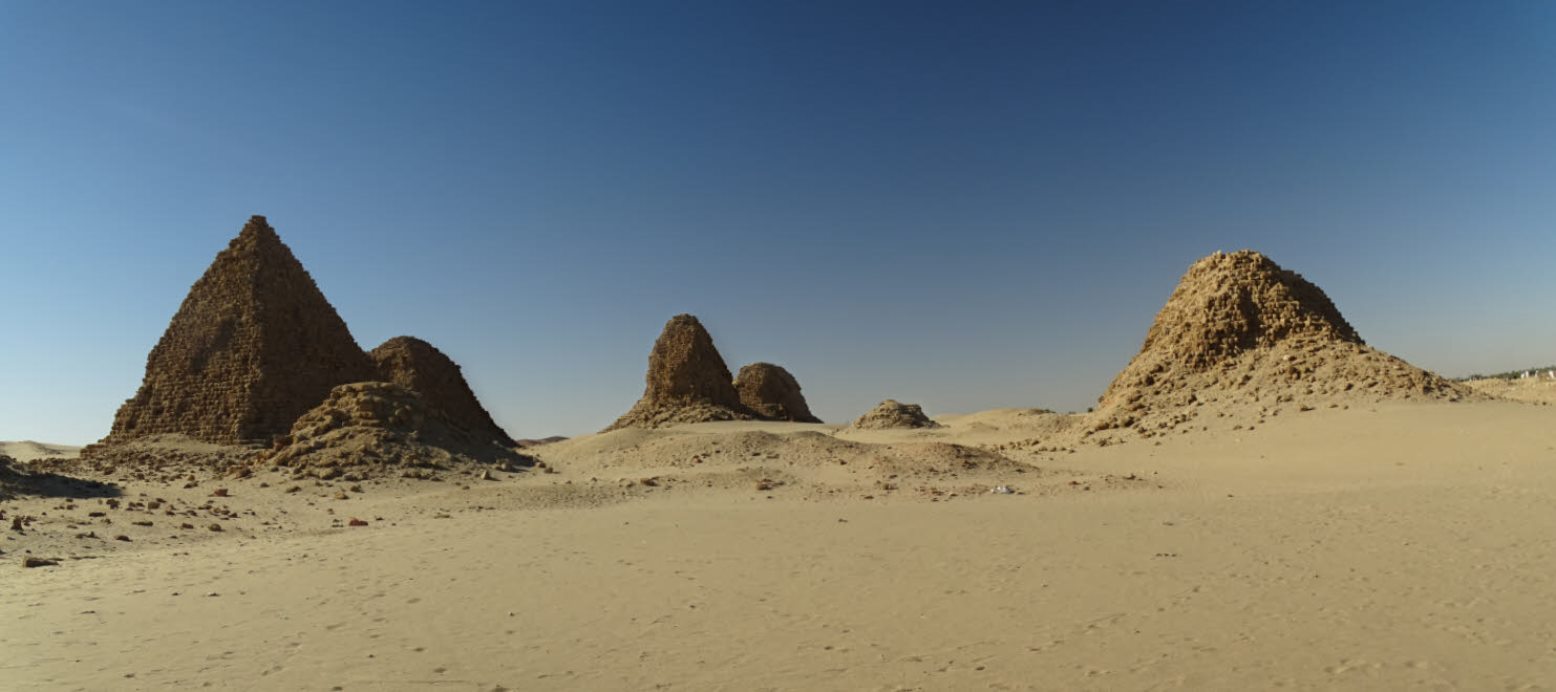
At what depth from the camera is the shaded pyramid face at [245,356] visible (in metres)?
28.0

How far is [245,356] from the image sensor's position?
94.2 ft

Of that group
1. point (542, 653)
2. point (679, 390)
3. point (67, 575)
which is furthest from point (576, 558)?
point (679, 390)

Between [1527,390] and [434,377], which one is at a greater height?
[434,377]

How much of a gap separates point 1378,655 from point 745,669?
14.1 feet

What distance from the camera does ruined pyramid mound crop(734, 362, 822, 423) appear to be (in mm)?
52656

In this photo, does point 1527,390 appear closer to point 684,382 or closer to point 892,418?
point 892,418

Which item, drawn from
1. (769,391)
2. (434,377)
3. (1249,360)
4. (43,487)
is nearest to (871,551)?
A: (43,487)

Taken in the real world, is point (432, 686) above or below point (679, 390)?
below

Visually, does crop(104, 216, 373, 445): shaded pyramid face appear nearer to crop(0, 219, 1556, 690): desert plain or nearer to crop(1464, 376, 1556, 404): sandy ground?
crop(0, 219, 1556, 690): desert plain

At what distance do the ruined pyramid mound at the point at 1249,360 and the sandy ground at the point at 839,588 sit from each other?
4886 mm

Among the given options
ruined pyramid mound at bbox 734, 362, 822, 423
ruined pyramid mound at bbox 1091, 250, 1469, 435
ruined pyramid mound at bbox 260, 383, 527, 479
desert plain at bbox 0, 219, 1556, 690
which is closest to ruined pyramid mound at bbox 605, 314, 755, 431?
ruined pyramid mound at bbox 734, 362, 822, 423

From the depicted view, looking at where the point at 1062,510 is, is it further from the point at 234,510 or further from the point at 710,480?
the point at 234,510

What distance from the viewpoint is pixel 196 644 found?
6246 mm

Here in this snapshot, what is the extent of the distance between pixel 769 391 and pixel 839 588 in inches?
1796
